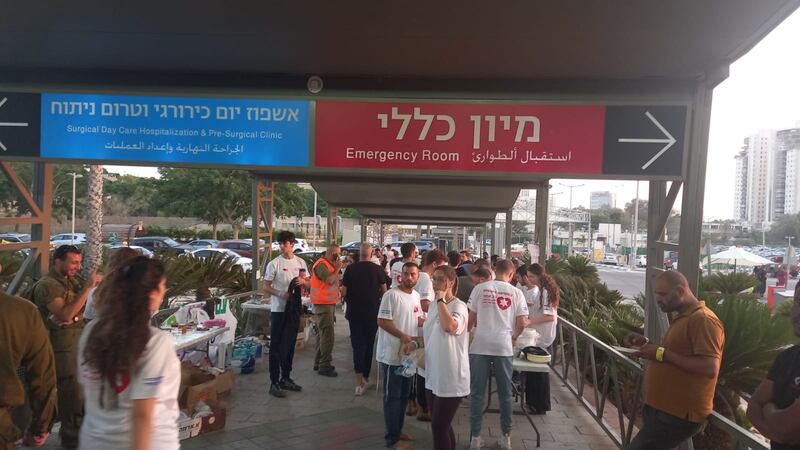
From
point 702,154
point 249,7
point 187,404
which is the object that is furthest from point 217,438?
point 702,154

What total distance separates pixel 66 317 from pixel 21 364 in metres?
1.38

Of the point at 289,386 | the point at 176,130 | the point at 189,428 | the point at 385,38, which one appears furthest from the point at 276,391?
the point at 385,38

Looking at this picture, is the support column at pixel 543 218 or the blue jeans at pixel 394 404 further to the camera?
the support column at pixel 543 218

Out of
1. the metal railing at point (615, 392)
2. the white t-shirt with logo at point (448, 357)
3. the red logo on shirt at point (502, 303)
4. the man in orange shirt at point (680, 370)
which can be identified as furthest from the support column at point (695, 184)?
the white t-shirt with logo at point (448, 357)

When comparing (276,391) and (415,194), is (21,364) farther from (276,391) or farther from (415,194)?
(415,194)

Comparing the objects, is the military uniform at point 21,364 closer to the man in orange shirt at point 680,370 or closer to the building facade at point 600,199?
the man in orange shirt at point 680,370

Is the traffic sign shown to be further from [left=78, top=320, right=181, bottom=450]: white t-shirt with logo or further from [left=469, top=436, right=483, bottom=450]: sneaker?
[left=469, top=436, right=483, bottom=450]: sneaker

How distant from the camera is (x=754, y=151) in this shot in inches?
3305

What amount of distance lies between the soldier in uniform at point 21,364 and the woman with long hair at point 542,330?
4416mm

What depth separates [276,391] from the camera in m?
6.09

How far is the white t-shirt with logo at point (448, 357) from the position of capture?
3.99 metres

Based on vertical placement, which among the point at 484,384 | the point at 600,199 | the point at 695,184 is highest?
the point at 600,199

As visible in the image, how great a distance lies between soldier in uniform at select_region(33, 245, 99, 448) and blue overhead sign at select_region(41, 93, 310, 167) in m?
0.90

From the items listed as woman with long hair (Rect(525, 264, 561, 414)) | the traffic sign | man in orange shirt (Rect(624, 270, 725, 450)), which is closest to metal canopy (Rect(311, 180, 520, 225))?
woman with long hair (Rect(525, 264, 561, 414))
